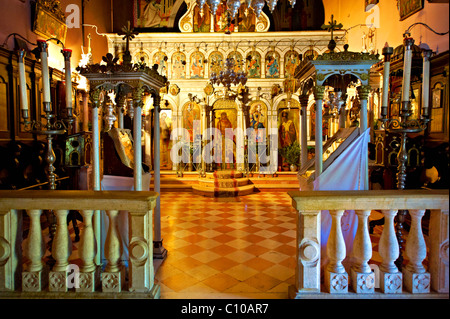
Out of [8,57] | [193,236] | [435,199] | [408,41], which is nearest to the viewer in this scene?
[435,199]

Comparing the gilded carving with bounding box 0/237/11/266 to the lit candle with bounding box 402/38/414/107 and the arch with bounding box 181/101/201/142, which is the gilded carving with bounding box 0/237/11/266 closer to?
the lit candle with bounding box 402/38/414/107

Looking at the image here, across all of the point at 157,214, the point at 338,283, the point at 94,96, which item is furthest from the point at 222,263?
the point at 94,96

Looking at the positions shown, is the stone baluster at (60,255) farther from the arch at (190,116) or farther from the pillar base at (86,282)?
the arch at (190,116)

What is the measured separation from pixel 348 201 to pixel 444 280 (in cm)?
91

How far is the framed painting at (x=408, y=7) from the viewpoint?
5766 millimetres

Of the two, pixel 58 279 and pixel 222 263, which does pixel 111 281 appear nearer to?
pixel 58 279

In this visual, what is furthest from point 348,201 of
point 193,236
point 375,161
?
A: point 375,161

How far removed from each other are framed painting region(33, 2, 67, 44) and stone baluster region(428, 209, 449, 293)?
7.74 metres

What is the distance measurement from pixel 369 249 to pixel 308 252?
1.62 ft

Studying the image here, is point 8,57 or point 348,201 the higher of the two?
point 8,57

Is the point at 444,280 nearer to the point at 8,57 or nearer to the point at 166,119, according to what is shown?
the point at 8,57

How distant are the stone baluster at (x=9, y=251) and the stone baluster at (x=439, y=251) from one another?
10.8 feet

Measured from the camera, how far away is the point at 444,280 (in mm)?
2230

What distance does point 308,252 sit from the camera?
230 cm
